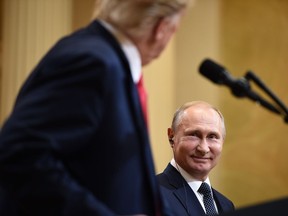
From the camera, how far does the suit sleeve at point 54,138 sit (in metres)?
1.40

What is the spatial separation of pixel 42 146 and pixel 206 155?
156cm

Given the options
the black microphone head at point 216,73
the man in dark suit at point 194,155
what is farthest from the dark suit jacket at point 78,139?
the man in dark suit at point 194,155

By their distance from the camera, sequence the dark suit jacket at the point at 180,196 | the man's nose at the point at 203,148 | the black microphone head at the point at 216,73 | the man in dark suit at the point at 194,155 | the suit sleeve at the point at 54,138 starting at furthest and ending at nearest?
the man's nose at the point at 203,148, the man in dark suit at the point at 194,155, the dark suit jacket at the point at 180,196, the black microphone head at the point at 216,73, the suit sleeve at the point at 54,138

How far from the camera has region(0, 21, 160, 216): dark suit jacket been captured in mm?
1406

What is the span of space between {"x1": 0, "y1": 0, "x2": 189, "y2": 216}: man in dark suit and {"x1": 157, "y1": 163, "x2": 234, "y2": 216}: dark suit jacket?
3.35 ft

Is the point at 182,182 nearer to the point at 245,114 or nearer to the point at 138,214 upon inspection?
the point at 138,214

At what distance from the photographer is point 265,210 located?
1.38 metres

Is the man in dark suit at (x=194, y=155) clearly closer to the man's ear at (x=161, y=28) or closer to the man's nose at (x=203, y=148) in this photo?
the man's nose at (x=203, y=148)

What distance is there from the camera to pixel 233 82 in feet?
5.36

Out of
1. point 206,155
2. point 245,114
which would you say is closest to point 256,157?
point 245,114

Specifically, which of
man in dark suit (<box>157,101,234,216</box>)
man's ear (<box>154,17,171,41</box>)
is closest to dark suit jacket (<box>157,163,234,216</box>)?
man in dark suit (<box>157,101,234,216</box>)

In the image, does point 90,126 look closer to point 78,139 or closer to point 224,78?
point 78,139

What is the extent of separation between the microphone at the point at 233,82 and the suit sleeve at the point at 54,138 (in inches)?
13.2

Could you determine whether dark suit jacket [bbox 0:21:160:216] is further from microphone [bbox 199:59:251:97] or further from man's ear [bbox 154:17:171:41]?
microphone [bbox 199:59:251:97]
